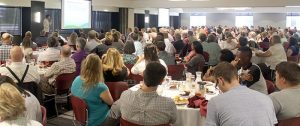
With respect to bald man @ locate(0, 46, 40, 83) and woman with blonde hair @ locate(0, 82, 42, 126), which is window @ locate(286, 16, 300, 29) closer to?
bald man @ locate(0, 46, 40, 83)

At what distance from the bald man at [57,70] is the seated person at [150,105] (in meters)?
3.13

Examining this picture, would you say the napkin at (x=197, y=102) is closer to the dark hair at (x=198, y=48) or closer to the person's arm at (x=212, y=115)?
the person's arm at (x=212, y=115)

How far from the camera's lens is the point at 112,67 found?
18.3ft

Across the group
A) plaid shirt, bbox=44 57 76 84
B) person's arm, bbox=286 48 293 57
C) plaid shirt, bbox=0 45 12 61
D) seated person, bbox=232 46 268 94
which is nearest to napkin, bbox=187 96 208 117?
seated person, bbox=232 46 268 94

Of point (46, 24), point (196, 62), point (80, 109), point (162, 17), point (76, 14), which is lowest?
point (80, 109)

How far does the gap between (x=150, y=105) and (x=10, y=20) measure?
36.5 feet

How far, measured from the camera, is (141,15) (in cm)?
2077

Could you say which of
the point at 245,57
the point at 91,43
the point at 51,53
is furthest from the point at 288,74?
the point at 91,43

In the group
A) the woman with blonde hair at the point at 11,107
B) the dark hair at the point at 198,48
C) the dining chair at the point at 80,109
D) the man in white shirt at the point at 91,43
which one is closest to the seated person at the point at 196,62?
the dark hair at the point at 198,48

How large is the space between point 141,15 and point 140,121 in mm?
17765

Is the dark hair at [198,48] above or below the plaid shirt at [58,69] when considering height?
above

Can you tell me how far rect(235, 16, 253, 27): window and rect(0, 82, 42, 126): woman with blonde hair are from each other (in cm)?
2926

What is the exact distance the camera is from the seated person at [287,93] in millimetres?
3309

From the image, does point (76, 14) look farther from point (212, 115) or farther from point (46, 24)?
point (212, 115)
